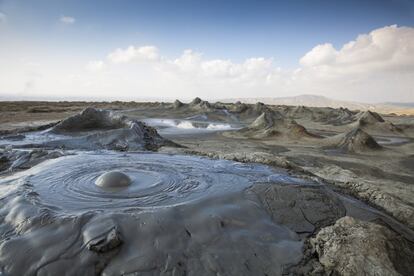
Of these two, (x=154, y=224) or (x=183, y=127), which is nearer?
(x=154, y=224)

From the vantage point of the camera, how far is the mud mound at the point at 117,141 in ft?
25.3

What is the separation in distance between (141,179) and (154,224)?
162cm

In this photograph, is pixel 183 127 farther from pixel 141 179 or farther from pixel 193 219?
pixel 193 219

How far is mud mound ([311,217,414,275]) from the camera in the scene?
266cm

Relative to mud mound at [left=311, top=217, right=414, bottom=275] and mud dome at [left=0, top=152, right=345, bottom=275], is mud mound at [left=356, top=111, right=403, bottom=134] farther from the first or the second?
mud mound at [left=311, top=217, right=414, bottom=275]

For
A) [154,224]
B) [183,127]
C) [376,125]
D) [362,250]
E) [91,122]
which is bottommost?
[376,125]

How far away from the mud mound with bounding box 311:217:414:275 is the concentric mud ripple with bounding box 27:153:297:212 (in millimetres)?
1453

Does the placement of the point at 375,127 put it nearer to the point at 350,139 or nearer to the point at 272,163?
the point at 350,139

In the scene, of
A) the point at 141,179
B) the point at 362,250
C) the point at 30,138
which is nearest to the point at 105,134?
the point at 30,138

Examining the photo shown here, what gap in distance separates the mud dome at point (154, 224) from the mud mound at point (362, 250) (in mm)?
259

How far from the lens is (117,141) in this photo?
8.09 m

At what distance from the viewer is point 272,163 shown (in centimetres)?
590

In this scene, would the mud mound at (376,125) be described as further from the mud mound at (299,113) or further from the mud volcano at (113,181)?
the mud volcano at (113,181)

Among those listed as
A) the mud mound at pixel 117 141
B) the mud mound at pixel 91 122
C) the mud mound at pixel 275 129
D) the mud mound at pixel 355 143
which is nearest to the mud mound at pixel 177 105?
the mud mound at pixel 275 129
